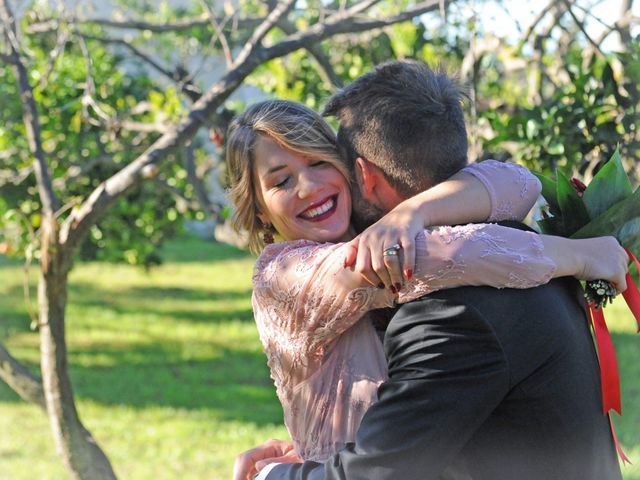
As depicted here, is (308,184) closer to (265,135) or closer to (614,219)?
(265,135)

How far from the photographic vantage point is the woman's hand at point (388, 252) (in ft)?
6.16

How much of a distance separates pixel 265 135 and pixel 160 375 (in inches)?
293

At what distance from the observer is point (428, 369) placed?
72.1 inches

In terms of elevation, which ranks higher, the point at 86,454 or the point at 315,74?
the point at 315,74

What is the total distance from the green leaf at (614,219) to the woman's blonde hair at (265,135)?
577mm

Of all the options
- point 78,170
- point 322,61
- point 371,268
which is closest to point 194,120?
point 322,61

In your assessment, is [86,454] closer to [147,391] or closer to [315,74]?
[315,74]

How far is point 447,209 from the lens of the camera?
202cm

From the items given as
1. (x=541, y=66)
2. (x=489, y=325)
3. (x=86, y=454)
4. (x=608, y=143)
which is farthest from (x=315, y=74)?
(x=489, y=325)

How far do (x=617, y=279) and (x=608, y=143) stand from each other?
2.39 metres

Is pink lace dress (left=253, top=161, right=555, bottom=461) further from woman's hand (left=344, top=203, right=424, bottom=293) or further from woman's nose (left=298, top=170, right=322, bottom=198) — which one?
woman's nose (left=298, top=170, right=322, bottom=198)

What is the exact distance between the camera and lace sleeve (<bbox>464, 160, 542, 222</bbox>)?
6.97ft

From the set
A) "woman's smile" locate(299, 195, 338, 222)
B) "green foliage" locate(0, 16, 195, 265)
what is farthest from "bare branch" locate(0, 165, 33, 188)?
"woman's smile" locate(299, 195, 338, 222)

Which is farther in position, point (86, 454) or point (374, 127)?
point (86, 454)
